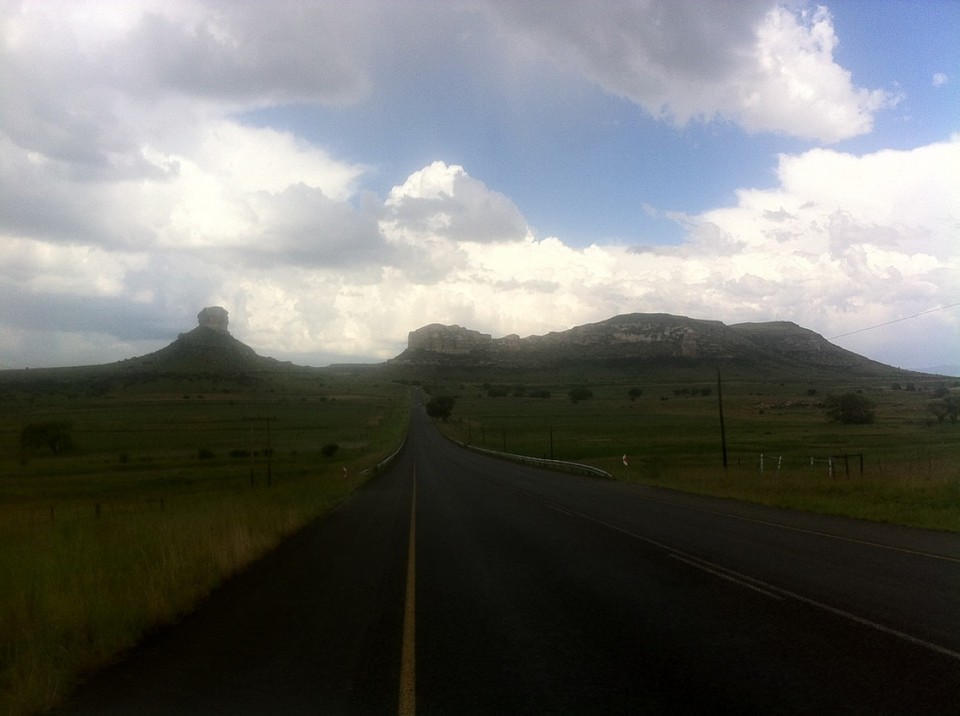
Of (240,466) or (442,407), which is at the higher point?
(442,407)

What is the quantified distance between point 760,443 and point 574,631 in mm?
59886

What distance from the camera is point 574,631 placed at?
8.66 m

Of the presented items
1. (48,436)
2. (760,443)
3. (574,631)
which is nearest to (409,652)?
(574,631)

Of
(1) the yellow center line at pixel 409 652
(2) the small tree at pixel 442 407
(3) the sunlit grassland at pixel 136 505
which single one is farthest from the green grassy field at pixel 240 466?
(2) the small tree at pixel 442 407

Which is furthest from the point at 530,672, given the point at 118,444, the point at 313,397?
the point at 313,397

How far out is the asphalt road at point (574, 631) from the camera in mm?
6527

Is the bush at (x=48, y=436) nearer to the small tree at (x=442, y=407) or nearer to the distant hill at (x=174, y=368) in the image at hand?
the distant hill at (x=174, y=368)

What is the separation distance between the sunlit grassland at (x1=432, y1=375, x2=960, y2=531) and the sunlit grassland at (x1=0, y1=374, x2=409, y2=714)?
48.2 feet

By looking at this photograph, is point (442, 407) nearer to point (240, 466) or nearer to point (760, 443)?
Answer: point (760, 443)

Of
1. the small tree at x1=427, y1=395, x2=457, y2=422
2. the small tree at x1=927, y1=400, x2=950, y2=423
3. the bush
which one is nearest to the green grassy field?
the bush

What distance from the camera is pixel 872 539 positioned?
15742 millimetres

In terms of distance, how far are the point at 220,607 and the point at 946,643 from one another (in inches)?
338

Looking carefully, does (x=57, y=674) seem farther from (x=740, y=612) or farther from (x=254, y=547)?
(x=254, y=547)

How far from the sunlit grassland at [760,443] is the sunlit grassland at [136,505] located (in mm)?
14688
